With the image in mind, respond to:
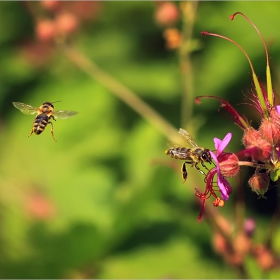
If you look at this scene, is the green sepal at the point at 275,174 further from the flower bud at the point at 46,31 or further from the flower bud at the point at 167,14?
the flower bud at the point at 46,31

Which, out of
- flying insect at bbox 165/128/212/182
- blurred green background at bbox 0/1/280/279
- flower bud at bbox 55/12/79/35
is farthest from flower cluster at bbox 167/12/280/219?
flower bud at bbox 55/12/79/35

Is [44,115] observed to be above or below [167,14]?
below

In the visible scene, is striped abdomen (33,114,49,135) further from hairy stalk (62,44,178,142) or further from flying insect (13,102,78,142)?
hairy stalk (62,44,178,142)

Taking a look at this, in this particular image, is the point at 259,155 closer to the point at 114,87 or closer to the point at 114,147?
the point at 114,87

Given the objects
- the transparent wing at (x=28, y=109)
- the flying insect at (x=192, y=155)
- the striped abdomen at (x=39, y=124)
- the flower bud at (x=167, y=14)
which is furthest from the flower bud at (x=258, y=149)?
the flower bud at (x=167, y=14)

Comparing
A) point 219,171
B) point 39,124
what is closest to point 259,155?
point 219,171
